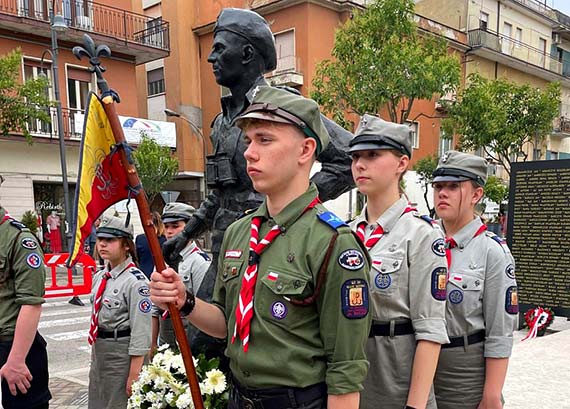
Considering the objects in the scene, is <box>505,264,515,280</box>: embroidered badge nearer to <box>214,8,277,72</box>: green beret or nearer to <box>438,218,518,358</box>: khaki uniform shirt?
<box>438,218,518,358</box>: khaki uniform shirt

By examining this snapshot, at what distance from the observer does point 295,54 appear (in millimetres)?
21250

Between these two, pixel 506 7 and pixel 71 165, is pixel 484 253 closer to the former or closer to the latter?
pixel 71 165

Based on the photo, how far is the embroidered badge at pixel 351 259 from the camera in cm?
160

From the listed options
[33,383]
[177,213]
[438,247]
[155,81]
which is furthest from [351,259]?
[155,81]

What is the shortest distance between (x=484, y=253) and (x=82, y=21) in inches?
789

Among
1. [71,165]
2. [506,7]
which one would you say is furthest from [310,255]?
[506,7]

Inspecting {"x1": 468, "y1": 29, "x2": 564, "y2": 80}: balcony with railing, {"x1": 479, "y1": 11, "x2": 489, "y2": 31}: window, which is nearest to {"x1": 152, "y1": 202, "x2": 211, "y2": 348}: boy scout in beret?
{"x1": 468, "y1": 29, "x2": 564, "y2": 80}: balcony with railing

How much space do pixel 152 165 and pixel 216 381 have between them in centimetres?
1688

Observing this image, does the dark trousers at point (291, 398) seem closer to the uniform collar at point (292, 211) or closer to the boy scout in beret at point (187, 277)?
the uniform collar at point (292, 211)

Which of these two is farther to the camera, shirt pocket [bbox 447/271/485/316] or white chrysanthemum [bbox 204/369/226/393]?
shirt pocket [bbox 447/271/485/316]

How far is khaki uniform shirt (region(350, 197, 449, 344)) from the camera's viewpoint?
2070 mm

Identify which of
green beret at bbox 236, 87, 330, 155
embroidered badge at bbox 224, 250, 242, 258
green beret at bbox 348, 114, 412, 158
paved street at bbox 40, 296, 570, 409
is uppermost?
green beret at bbox 236, 87, 330, 155

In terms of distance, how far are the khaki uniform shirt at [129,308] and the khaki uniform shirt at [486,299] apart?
1.94m

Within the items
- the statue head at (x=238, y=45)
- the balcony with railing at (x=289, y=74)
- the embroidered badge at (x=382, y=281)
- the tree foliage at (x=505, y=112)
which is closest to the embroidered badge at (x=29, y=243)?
the statue head at (x=238, y=45)
